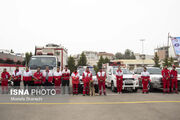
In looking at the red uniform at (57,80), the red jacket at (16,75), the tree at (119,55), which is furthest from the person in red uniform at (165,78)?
the tree at (119,55)

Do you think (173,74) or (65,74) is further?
(173,74)

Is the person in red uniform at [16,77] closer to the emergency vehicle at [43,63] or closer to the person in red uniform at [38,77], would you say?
the emergency vehicle at [43,63]

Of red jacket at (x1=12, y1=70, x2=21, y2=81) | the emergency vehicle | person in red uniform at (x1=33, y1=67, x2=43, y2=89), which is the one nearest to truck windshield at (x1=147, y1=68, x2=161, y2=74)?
the emergency vehicle

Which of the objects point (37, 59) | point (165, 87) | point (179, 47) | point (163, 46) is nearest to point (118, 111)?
point (165, 87)

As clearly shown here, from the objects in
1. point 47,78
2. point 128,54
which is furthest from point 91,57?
point 47,78

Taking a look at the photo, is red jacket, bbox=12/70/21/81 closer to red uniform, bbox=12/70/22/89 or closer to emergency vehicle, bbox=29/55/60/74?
red uniform, bbox=12/70/22/89

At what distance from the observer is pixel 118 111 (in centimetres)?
696

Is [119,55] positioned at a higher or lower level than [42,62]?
higher

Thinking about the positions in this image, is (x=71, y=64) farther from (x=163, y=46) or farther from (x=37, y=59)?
(x=163, y=46)

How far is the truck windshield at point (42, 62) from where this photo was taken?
12.2m

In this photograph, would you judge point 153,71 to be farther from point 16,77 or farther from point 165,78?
point 16,77

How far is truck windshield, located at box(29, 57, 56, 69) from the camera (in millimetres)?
12181

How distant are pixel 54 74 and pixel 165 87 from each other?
7.47 metres

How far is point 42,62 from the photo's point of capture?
1256 cm
